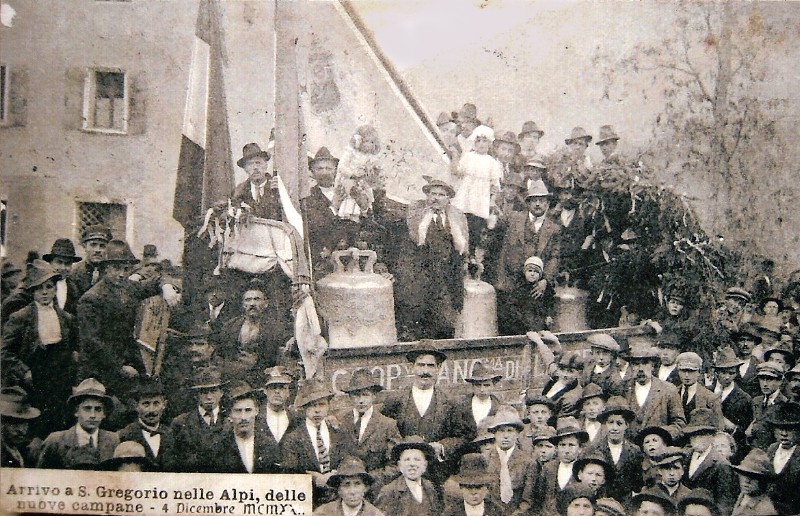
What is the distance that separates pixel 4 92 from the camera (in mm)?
5777

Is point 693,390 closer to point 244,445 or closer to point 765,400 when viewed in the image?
point 765,400

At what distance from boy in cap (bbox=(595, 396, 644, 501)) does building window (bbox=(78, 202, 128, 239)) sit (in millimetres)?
3676

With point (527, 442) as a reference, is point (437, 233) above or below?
above

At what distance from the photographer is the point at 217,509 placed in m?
5.61

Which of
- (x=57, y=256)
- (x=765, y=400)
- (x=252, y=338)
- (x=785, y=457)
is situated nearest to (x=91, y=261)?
(x=57, y=256)

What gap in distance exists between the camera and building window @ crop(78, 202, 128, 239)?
5.77 metres

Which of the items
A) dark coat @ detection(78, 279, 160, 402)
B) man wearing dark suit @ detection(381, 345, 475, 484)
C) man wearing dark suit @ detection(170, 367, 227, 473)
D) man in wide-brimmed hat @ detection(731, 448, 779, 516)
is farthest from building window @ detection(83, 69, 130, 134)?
man in wide-brimmed hat @ detection(731, 448, 779, 516)

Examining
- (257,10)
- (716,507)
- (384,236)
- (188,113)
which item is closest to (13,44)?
(188,113)

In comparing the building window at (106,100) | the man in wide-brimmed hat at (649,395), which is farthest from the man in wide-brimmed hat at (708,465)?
the building window at (106,100)

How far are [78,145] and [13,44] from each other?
86 cm

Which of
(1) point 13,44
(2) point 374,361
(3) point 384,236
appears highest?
(1) point 13,44

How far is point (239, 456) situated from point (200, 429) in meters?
0.33

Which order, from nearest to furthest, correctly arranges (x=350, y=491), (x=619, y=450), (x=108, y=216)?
(x=350, y=491) < (x=619, y=450) < (x=108, y=216)

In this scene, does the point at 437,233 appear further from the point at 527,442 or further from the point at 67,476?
the point at 67,476
